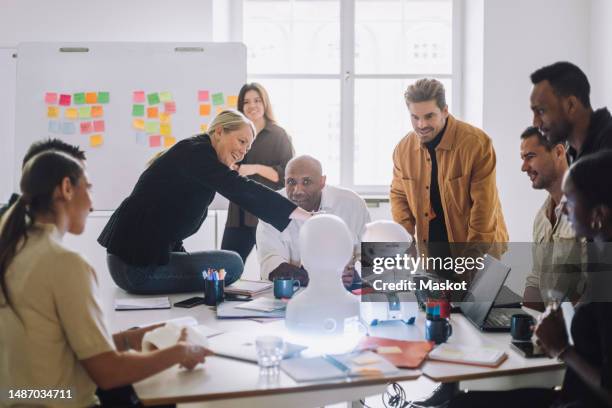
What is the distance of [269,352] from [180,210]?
3.63ft

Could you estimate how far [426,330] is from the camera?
1889 millimetres

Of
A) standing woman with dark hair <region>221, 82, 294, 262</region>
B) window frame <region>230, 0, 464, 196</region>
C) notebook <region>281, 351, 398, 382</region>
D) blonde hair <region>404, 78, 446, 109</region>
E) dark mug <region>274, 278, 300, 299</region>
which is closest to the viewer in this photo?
notebook <region>281, 351, 398, 382</region>

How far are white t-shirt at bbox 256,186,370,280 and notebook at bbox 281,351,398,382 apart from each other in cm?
112

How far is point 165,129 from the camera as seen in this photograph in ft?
14.0

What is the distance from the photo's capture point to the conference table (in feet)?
4.89

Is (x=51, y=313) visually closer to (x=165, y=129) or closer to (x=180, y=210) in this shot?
(x=180, y=210)

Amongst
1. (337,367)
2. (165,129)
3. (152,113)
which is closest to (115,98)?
(152,113)

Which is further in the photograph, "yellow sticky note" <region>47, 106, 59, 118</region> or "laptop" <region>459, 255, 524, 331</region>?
"yellow sticky note" <region>47, 106, 59, 118</region>

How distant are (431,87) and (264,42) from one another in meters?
2.27

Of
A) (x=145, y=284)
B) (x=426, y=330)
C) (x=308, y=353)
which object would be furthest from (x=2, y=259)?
(x=426, y=330)

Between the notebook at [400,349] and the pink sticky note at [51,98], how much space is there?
319cm

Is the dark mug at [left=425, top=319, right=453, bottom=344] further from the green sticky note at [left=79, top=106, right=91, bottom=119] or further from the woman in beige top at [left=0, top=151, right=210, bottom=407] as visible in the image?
the green sticky note at [left=79, top=106, right=91, bottom=119]

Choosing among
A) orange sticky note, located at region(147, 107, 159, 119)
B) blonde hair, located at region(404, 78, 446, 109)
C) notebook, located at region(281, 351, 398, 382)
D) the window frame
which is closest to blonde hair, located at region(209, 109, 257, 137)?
blonde hair, located at region(404, 78, 446, 109)

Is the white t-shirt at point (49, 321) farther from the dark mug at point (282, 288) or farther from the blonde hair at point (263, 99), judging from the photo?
the blonde hair at point (263, 99)
